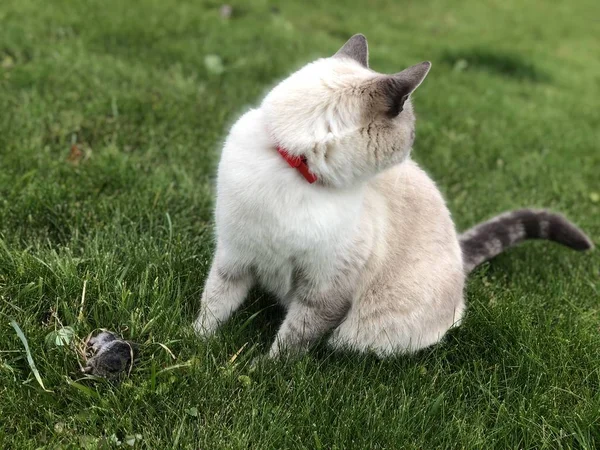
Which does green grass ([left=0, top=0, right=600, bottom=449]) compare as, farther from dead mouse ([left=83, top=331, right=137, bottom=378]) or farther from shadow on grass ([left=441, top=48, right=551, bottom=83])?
shadow on grass ([left=441, top=48, right=551, bottom=83])

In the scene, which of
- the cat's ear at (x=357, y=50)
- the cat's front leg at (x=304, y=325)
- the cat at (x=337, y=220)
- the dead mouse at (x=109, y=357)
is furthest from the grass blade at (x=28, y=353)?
the cat's ear at (x=357, y=50)

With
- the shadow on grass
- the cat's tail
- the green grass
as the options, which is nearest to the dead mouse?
the green grass

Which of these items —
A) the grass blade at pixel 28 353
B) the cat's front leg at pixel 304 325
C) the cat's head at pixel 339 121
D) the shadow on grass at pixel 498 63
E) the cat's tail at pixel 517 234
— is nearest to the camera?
the grass blade at pixel 28 353

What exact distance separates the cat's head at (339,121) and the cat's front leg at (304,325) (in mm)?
538

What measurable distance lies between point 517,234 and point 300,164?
5.12 feet

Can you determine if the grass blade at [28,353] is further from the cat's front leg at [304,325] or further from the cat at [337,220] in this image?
the cat's front leg at [304,325]

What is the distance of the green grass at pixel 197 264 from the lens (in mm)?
A: 2012

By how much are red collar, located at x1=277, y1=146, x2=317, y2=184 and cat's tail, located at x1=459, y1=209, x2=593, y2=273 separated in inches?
51.6

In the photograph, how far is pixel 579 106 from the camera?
698 centimetres

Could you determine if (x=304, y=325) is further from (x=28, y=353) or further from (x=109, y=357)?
(x=28, y=353)

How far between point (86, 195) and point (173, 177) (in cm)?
59

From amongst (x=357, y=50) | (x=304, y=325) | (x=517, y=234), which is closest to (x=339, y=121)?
(x=357, y=50)

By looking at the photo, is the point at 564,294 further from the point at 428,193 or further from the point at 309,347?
the point at 309,347

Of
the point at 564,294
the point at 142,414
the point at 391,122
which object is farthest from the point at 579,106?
the point at 142,414
